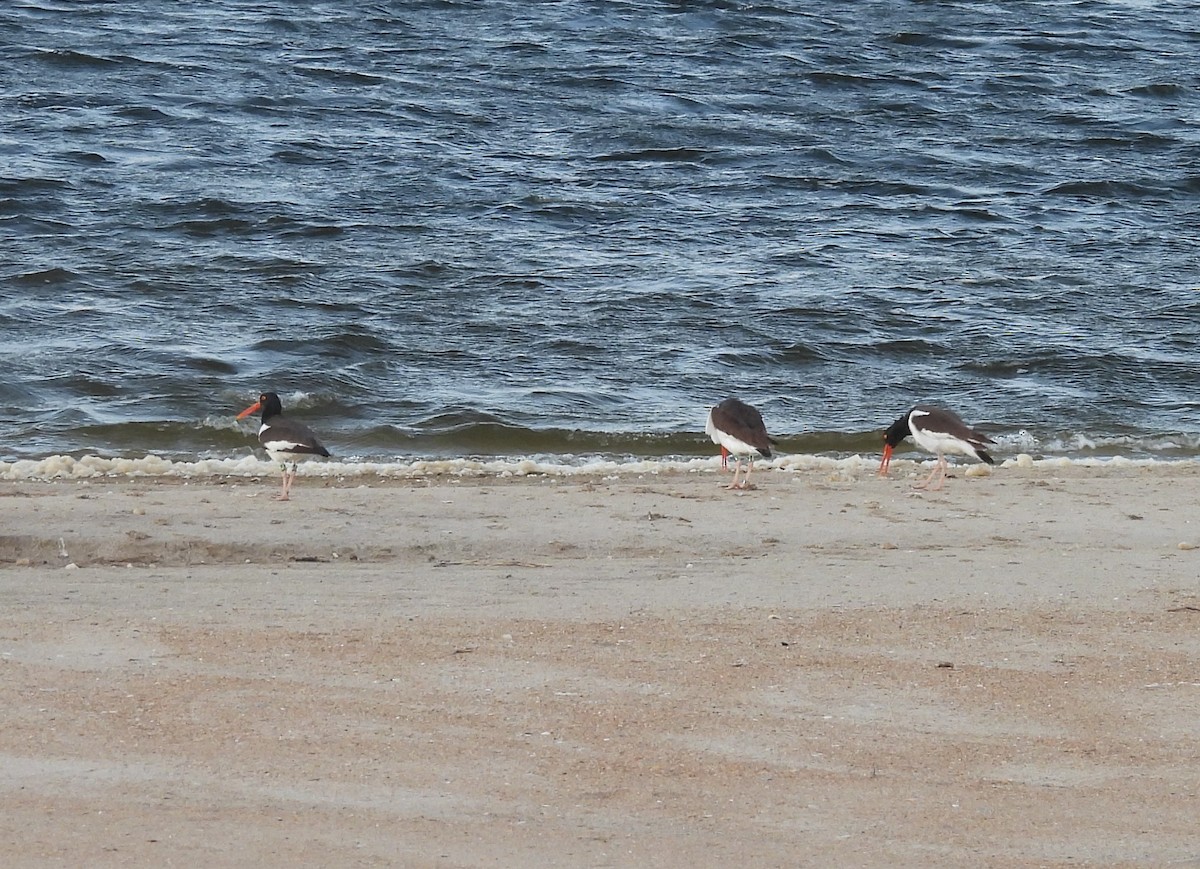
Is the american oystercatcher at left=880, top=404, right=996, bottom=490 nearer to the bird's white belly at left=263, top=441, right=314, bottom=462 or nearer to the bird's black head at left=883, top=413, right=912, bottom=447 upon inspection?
the bird's black head at left=883, top=413, right=912, bottom=447

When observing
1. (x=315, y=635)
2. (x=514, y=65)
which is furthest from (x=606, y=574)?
(x=514, y=65)

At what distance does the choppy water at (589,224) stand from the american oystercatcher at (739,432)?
164 centimetres

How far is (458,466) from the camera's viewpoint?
39.2 ft

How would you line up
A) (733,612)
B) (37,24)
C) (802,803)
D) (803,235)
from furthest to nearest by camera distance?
(37,24) → (803,235) → (733,612) → (802,803)

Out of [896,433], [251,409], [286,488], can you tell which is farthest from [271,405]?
[896,433]

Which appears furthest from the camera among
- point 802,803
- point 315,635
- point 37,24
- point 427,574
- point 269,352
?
point 37,24

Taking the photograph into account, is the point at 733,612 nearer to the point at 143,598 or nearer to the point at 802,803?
the point at 802,803

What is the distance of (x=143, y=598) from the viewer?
737 centimetres

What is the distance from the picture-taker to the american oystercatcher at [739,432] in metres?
10.9

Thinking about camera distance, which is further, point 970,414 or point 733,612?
point 970,414

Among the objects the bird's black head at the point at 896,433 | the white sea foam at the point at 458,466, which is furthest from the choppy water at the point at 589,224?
the bird's black head at the point at 896,433

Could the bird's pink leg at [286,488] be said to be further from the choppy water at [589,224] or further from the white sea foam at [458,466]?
the choppy water at [589,224]

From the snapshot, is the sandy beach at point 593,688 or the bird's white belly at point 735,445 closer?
the sandy beach at point 593,688

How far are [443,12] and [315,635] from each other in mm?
25335
